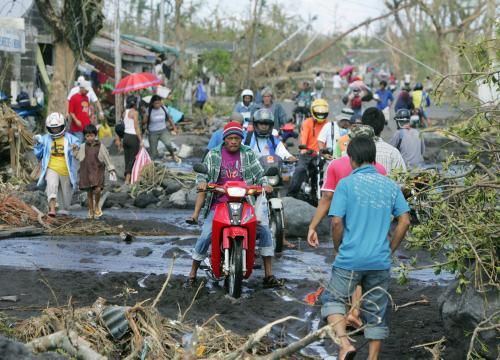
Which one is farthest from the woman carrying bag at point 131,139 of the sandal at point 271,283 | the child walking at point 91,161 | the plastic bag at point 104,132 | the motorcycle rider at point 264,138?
the sandal at point 271,283

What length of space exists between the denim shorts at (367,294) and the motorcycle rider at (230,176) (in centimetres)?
292

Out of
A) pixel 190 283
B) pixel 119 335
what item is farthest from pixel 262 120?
pixel 119 335

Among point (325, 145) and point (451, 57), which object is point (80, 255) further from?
point (451, 57)

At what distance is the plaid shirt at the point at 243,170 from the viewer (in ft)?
30.8

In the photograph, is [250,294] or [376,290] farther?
[250,294]

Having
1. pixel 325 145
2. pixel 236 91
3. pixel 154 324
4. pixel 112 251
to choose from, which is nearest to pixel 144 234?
pixel 112 251

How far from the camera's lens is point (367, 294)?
6422 millimetres

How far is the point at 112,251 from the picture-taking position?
11578 millimetres

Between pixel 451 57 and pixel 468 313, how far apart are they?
3500 centimetres

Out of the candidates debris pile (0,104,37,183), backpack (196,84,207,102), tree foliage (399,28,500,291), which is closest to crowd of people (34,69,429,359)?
tree foliage (399,28,500,291)

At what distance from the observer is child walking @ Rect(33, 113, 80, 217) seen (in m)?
13.5

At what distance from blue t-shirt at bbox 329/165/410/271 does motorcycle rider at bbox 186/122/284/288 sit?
114 inches

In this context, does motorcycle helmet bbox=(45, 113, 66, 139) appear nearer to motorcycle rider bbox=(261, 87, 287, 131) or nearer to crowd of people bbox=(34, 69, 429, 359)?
crowd of people bbox=(34, 69, 429, 359)

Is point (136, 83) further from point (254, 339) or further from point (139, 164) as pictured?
point (254, 339)
